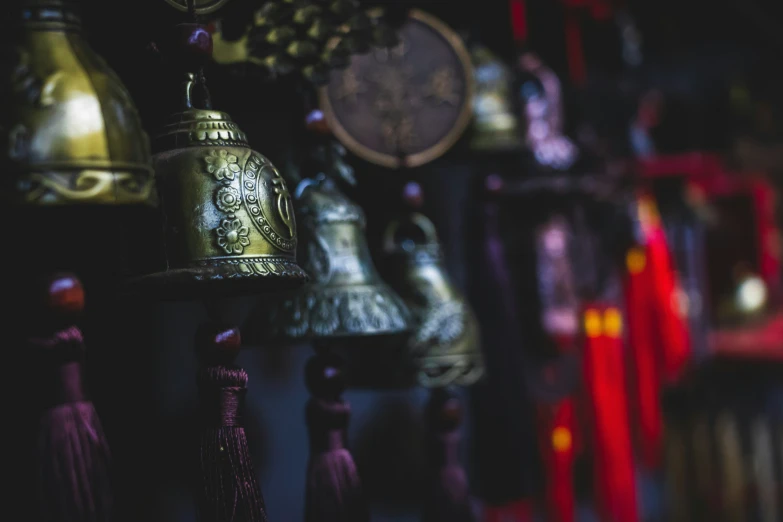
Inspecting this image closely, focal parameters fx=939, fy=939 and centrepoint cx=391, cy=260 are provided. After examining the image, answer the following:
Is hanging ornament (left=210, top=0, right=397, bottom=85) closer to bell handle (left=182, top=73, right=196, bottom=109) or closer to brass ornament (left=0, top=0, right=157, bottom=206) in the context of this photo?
bell handle (left=182, top=73, right=196, bottom=109)

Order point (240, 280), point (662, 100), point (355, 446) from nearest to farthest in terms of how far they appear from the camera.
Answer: point (240, 280) → point (355, 446) → point (662, 100)

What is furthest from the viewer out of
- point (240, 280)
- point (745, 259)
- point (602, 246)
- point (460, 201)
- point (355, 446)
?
point (745, 259)

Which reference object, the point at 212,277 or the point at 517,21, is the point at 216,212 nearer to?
the point at 212,277

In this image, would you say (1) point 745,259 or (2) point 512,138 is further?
(1) point 745,259

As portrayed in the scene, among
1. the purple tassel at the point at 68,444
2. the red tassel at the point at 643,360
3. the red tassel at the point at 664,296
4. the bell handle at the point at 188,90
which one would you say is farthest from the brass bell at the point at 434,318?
the red tassel at the point at 664,296

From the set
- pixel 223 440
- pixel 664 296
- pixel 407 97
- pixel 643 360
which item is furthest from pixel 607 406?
pixel 223 440

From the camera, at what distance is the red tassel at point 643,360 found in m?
2.62

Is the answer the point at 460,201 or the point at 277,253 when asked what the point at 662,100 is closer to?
the point at 460,201

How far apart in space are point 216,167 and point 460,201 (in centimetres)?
134

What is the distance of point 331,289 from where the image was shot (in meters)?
1.40

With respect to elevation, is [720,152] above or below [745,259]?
above

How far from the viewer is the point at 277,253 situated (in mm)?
1091

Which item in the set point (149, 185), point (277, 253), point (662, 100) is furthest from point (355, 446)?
point (662, 100)

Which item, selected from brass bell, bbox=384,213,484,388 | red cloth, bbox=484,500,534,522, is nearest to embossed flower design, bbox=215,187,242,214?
brass bell, bbox=384,213,484,388
